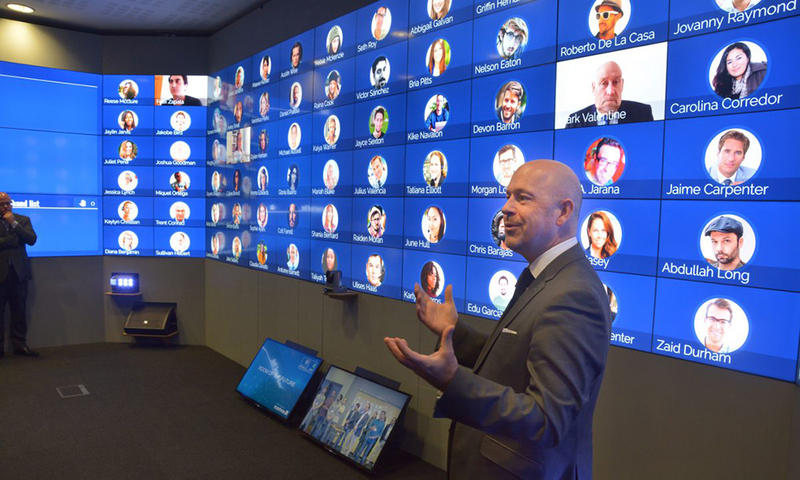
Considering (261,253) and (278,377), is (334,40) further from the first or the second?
(278,377)

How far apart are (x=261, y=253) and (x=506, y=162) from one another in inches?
123

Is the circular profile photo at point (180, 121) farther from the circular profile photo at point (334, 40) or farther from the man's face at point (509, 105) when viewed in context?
the man's face at point (509, 105)

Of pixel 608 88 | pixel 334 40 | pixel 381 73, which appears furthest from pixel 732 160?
pixel 334 40

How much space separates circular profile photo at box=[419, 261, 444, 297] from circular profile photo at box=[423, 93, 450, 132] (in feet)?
2.85

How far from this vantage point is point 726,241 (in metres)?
2.20

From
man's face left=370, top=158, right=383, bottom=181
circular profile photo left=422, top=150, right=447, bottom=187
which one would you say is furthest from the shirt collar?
man's face left=370, top=158, right=383, bottom=181

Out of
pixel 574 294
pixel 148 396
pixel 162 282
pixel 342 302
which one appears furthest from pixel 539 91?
pixel 162 282

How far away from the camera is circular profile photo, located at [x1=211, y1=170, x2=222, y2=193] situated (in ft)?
20.4

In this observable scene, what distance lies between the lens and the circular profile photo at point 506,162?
3002 millimetres

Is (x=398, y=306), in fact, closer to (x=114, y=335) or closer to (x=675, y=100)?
(x=675, y=100)

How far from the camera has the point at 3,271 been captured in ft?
18.3

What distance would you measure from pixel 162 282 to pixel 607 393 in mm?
5575

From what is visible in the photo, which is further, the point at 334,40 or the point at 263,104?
the point at 263,104

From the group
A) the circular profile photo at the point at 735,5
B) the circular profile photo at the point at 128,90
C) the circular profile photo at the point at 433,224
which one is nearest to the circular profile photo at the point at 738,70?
the circular profile photo at the point at 735,5
